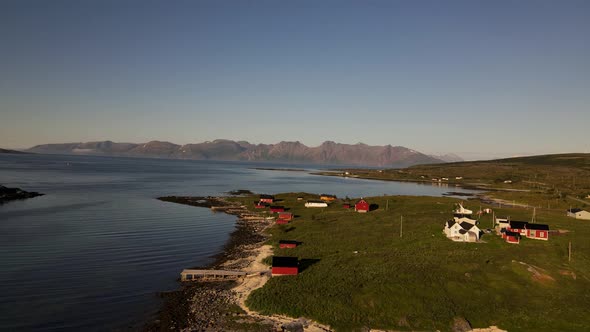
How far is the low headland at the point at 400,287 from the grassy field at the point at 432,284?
0.12m

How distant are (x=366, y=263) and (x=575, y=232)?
4186cm

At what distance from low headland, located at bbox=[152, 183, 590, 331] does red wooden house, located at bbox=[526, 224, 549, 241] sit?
200cm

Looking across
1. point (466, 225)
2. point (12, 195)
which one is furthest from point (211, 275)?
point (12, 195)

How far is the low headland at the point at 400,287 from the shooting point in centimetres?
3412

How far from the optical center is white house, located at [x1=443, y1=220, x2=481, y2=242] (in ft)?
191

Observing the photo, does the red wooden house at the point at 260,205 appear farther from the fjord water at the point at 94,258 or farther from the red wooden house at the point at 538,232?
the red wooden house at the point at 538,232

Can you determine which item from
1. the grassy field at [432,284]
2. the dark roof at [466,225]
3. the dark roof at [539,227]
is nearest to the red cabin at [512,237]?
the grassy field at [432,284]

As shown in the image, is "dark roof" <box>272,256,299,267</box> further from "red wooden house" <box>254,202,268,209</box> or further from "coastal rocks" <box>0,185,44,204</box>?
"coastal rocks" <box>0,185,44,204</box>

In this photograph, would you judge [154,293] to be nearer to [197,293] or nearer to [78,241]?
[197,293]

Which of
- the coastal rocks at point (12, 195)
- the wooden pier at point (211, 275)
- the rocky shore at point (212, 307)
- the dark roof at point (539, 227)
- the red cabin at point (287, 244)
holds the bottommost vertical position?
the rocky shore at point (212, 307)

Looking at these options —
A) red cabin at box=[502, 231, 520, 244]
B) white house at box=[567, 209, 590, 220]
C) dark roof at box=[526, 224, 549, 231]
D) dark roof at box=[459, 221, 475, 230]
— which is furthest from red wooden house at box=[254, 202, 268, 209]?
white house at box=[567, 209, 590, 220]

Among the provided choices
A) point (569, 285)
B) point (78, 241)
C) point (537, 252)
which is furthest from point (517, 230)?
point (78, 241)

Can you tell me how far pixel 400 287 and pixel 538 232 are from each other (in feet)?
110

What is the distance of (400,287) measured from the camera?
130 feet
